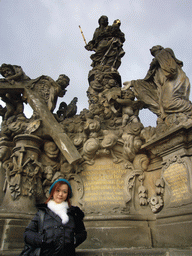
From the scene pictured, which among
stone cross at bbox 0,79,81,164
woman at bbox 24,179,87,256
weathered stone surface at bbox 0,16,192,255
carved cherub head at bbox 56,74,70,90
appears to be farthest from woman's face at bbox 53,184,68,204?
carved cherub head at bbox 56,74,70,90

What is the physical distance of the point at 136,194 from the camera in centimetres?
523

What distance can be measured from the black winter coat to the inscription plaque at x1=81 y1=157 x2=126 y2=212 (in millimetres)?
2827

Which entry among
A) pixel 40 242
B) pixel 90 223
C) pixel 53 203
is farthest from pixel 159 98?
pixel 40 242

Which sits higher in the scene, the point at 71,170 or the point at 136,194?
the point at 71,170

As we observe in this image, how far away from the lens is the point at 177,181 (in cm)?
448

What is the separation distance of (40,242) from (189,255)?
7.38 feet

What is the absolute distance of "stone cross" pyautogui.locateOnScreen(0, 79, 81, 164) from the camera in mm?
5215

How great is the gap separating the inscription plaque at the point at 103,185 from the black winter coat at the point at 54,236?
9.27ft

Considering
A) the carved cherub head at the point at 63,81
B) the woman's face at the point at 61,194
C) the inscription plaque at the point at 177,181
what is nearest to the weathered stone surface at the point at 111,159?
the inscription plaque at the point at 177,181

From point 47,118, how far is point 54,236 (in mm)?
4086

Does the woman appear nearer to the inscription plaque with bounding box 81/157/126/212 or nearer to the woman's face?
the woman's face

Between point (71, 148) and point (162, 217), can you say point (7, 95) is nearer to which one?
point (71, 148)

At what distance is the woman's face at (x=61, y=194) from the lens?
254cm

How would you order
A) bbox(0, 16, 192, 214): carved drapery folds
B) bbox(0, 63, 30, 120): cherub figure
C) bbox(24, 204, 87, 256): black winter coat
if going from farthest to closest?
bbox(0, 63, 30, 120): cherub figure
bbox(0, 16, 192, 214): carved drapery folds
bbox(24, 204, 87, 256): black winter coat
